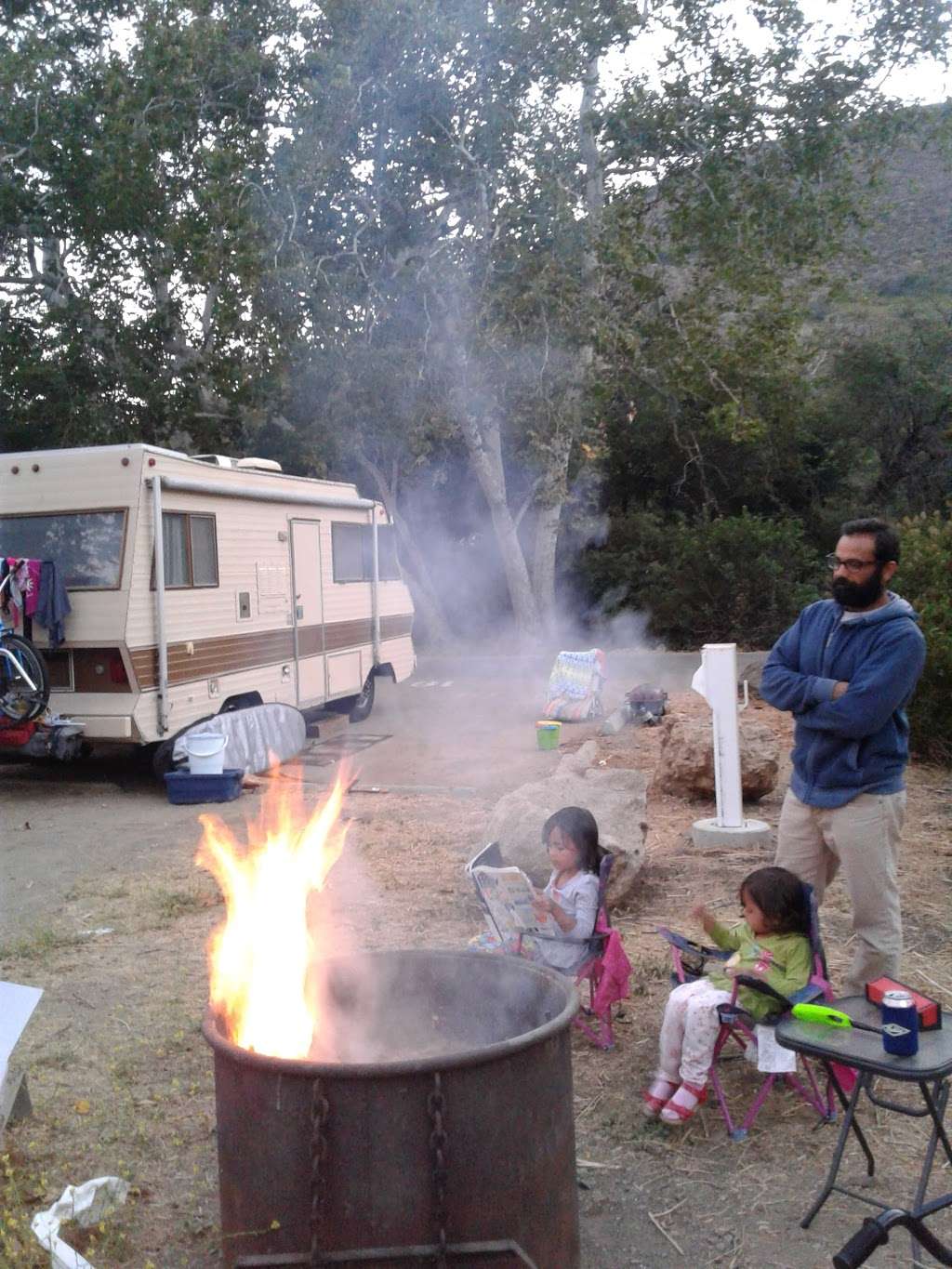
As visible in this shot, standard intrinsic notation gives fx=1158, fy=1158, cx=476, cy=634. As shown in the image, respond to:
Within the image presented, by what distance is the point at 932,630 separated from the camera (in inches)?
358

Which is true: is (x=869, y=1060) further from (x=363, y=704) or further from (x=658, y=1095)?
(x=363, y=704)

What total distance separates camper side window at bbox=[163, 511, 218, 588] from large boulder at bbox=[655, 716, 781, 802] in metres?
3.95

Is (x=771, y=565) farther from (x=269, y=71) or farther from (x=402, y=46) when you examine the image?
(x=269, y=71)

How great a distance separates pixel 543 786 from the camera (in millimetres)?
6637

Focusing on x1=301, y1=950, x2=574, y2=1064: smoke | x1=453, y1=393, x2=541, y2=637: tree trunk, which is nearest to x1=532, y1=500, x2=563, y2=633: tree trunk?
x1=453, y1=393, x2=541, y2=637: tree trunk

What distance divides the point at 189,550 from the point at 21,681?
64.6 inches

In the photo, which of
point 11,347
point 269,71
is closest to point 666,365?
point 269,71

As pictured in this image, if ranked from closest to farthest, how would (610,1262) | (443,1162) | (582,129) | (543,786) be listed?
(443,1162)
(610,1262)
(543,786)
(582,129)

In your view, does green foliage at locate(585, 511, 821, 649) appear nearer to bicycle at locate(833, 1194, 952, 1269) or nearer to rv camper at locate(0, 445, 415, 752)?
rv camper at locate(0, 445, 415, 752)

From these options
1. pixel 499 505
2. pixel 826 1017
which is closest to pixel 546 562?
pixel 499 505

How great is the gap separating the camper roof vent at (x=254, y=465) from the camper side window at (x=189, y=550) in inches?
41.6

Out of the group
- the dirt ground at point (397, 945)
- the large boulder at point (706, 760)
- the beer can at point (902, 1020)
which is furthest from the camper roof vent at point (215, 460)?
the beer can at point (902, 1020)

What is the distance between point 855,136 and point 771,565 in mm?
6314

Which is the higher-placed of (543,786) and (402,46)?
(402,46)
